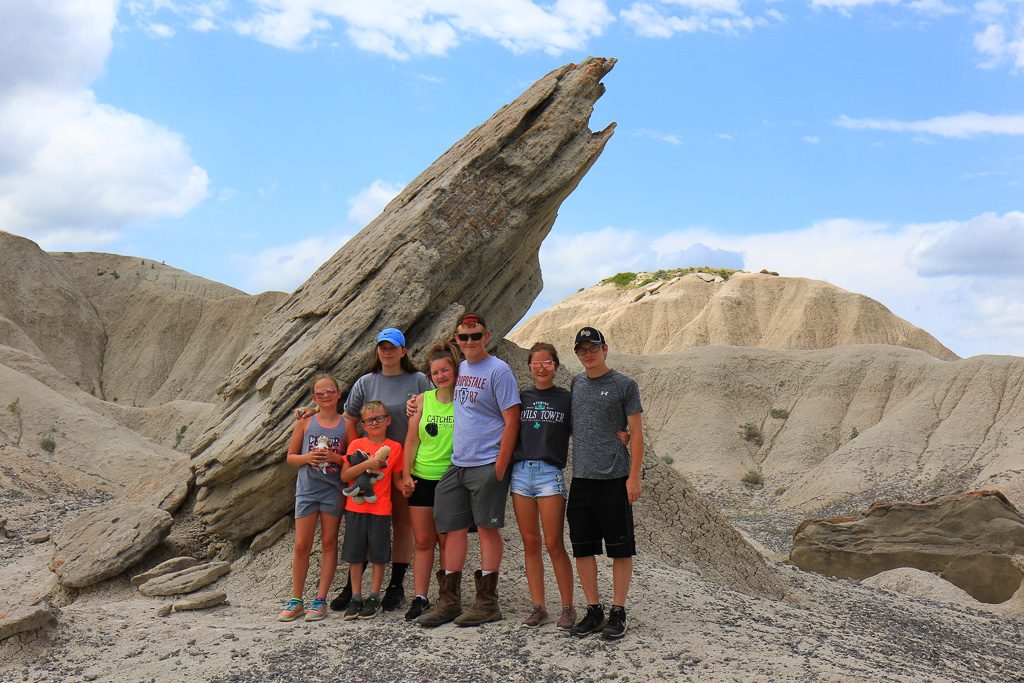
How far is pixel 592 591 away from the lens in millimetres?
5016

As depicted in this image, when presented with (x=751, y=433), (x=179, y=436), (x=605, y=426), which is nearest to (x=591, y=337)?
(x=605, y=426)

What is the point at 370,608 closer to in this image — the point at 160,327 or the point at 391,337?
the point at 391,337

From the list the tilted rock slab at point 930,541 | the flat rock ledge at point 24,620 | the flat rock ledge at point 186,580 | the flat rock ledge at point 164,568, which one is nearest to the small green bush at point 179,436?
the flat rock ledge at point 164,568

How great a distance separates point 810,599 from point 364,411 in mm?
5931

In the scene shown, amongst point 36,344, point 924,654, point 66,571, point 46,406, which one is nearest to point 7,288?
point 36,344

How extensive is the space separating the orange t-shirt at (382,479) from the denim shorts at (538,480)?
1096 mm

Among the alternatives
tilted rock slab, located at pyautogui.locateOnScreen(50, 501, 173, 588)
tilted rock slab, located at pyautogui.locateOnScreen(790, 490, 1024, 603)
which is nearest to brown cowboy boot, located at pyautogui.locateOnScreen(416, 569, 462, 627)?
tilted rock slab, located at pyautogui.locateOnScreen(50, 501, 173, 588)

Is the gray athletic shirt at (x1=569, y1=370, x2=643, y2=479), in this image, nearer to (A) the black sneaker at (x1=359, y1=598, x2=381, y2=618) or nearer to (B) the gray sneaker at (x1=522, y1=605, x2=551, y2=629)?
(B) the gray sneaker at (x1=522, y1=605, x2=551, y2=629)

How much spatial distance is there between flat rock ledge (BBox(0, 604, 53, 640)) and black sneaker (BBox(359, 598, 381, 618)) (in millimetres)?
2333

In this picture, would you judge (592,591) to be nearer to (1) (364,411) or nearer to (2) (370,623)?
(2) (370,623)

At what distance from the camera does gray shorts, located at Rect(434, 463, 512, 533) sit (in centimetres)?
515

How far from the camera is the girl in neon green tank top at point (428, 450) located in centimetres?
544

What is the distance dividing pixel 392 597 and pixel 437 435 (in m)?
1.42

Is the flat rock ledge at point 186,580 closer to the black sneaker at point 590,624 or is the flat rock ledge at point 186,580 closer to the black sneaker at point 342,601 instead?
the black sneaker at point 342,601
